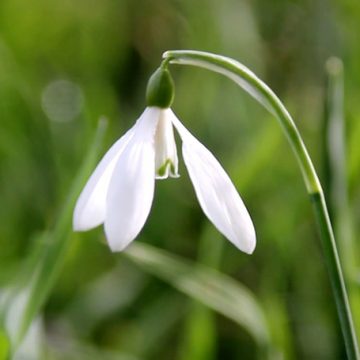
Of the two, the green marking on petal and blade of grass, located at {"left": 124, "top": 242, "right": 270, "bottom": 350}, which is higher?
the green marking on petal

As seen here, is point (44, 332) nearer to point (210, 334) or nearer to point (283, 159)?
point (210, 334)

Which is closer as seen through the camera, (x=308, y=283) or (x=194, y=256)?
(x=308, y=283)

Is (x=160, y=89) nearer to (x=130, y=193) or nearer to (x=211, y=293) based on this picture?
(x=130, y=193)

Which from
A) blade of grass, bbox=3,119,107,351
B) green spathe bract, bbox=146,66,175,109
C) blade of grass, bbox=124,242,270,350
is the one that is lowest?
blade of grass, bbox=124,242,270,350

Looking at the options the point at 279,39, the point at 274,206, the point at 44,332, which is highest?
the point at 279,39

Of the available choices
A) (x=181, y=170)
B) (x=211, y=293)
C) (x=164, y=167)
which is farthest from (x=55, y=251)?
(x=181, y=170)

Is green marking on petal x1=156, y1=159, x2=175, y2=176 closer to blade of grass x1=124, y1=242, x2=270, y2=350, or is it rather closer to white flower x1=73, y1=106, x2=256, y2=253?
white flower x1=73, y1=106, x2=256, y2=253

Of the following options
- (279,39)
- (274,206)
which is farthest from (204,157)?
(279,39)

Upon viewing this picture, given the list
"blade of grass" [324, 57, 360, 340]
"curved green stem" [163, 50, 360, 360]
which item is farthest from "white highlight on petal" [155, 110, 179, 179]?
"blade of grass" [324, 57, 360, 340]

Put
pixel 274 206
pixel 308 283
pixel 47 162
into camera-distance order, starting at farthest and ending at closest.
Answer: pixel 47 162 < pixel 274 206 < pixel 308 283
